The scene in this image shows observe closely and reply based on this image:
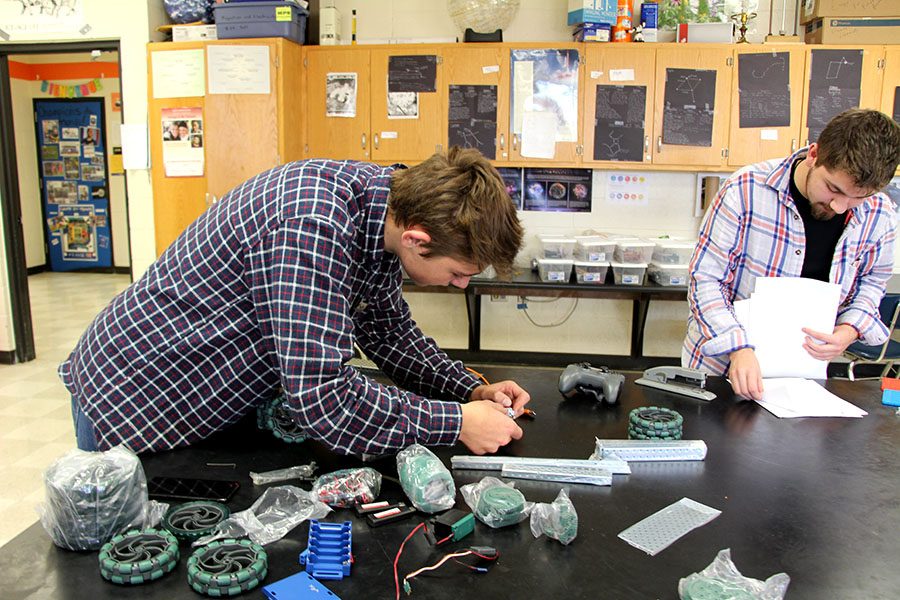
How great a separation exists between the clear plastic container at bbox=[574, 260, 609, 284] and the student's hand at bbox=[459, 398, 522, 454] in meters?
2.83

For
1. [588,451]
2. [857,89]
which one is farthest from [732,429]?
[857,89]

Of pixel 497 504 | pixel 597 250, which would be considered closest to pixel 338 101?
pixel 597 250

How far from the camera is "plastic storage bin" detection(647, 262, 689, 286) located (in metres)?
3.91

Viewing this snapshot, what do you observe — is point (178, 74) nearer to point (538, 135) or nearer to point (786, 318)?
point (538, 135)

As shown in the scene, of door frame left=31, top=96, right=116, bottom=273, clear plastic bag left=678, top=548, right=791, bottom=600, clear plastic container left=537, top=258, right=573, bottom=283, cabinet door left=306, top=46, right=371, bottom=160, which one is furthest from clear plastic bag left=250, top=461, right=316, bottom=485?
door frame left=31, top=96, right=116, bottom=273

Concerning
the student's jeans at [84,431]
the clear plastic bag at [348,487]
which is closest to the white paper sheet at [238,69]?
the student's jeans at [84,431]

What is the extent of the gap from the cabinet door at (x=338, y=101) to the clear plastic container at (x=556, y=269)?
1.25 m

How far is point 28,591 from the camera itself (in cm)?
84

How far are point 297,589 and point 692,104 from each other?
3.80m

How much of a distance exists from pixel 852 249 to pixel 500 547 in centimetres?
138

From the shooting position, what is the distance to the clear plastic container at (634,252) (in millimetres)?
3984

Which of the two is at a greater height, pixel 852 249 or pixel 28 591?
pixel 852 249

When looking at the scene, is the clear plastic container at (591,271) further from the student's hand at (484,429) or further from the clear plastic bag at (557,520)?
the clear plastic bag at (557,520)

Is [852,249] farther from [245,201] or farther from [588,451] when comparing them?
[245,201]
